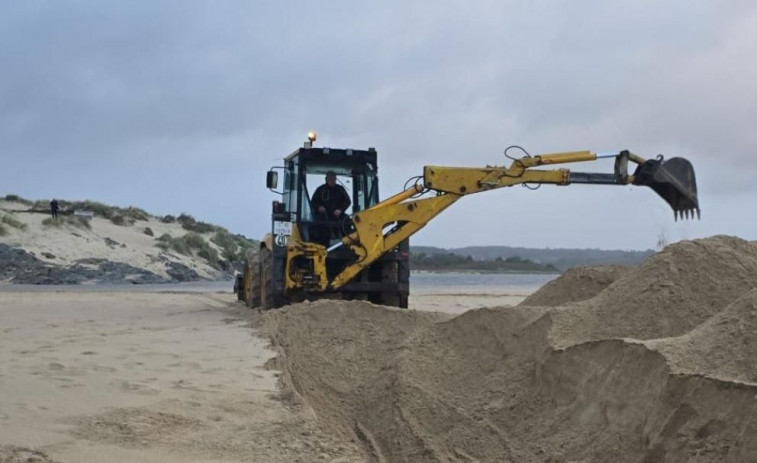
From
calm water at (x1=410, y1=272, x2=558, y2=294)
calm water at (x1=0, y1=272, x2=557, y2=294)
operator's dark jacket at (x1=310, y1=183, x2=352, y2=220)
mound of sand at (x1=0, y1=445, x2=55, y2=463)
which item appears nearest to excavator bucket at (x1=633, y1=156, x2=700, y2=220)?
calm water at (x1=410, y1=272, x2=558, y2=294)

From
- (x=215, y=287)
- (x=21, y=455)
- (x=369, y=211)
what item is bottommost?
(x=21, y=455)

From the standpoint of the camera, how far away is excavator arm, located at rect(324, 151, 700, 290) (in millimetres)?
12133

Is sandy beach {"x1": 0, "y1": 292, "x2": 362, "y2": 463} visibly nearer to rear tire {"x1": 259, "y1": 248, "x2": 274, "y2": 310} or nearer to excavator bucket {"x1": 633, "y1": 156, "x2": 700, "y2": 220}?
rear tire {"x1": 259, "y1": 248, "x2": 274, "y2": 310}

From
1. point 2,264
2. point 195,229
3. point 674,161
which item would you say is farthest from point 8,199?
point 674,161

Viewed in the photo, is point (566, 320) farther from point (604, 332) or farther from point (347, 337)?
point (347, 337)

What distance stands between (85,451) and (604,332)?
3908mm

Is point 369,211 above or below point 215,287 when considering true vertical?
above

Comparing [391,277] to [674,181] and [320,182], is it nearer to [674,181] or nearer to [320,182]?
[320,182]

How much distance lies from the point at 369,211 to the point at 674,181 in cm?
456

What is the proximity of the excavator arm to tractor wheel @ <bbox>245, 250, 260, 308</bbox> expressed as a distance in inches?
115

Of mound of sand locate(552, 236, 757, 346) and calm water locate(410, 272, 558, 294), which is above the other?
mound of sand locate(552, 236, 757, 346)

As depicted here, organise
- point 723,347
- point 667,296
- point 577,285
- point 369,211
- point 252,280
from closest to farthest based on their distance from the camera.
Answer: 1. point 723,347
2. point 667,296
3. point 577,285
4. point 369,211
5. point 252,280

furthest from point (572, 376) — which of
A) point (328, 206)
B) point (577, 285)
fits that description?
point (328, 206)

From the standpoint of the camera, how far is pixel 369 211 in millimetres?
12070
